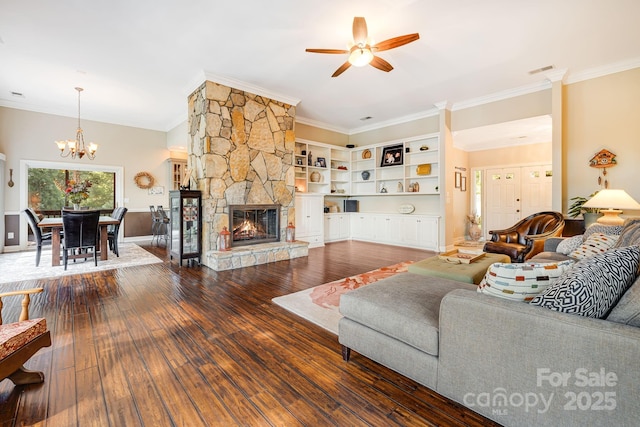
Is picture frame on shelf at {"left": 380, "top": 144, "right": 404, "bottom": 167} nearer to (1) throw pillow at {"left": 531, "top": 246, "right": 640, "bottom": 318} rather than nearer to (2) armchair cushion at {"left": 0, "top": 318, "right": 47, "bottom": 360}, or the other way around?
(1) throw pillow at {"left": 531, "top": 246, "right": 640, "bottom": 318}

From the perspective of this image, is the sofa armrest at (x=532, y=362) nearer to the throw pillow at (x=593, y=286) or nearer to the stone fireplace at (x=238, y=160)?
the throw pillow at (x=593, y=286)

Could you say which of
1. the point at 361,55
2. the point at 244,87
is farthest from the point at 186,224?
the point at 361,55

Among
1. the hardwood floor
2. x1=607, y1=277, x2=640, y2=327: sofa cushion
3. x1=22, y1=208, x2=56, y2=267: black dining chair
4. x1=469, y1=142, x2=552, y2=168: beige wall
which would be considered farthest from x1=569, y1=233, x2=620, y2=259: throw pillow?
x1=22, y1=208, x2=56, y2=267: black dining chair

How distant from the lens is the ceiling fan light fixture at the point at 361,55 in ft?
10.4

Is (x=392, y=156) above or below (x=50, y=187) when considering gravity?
above

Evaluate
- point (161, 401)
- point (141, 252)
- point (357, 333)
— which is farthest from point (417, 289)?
point (141, 252)

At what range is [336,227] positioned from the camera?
25.9ft

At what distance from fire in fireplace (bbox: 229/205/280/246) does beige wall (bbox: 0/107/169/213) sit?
164 inches

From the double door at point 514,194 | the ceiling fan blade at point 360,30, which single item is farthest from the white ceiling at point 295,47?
the double door at point 514,194

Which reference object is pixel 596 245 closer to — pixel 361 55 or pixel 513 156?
pixel 361 55

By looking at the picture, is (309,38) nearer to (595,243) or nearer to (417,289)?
(417,289)

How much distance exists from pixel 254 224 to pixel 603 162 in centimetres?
600

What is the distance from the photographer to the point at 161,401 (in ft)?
5.33

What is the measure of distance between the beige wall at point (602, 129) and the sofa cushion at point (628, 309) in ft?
15.2
